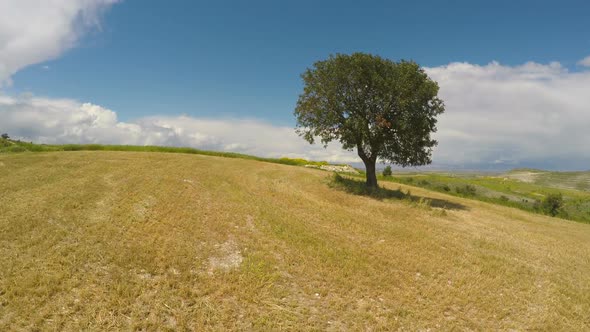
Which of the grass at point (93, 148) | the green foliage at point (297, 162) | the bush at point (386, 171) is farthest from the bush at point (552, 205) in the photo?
the grass at point (93, 148)

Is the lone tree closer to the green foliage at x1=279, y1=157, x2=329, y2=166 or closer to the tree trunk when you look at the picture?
the tree trunk

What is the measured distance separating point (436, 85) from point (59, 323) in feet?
112

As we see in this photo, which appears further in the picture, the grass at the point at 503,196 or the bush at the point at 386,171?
the bush at the point at 386,171

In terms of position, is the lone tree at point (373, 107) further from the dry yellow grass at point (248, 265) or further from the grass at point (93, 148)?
the grass at point (93, 148)

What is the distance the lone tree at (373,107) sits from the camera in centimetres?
3034

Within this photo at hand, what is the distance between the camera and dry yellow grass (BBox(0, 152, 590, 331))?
970 cm

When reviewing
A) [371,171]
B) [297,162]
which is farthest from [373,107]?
[297,162]

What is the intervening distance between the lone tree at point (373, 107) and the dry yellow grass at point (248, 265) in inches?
404

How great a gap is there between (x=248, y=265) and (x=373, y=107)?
23.8 meters

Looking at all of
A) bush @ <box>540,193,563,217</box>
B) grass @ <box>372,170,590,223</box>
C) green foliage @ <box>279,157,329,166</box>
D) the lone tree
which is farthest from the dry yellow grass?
green foliage @ <box>279,157,329,166</box>

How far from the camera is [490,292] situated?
1314 cm

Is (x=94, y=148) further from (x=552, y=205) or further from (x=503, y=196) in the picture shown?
(x=552, y=205)

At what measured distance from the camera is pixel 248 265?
42.8ft

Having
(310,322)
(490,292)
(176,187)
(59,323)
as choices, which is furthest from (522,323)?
(176,187)
